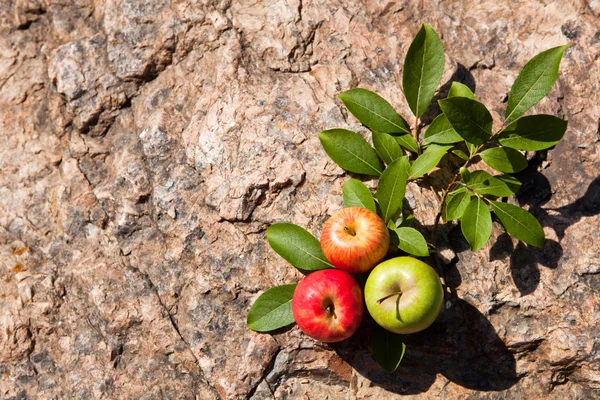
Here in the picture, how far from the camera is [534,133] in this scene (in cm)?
236

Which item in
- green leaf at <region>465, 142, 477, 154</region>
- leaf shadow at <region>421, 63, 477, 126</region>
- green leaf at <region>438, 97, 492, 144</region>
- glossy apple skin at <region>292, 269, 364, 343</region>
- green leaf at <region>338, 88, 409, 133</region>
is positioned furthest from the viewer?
leaf shadow at <region>421, 63, 477, 126</region>

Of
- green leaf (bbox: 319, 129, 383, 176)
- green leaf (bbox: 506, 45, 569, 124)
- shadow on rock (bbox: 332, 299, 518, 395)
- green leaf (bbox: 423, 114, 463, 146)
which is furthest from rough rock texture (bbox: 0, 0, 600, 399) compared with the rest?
green leaf (bbox: 506, 45, 569, 124)

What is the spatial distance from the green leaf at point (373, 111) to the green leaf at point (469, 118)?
42 cm

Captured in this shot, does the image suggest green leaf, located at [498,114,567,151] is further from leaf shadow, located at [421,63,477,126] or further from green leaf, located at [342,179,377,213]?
green leaf, located at [342,179,377,213]

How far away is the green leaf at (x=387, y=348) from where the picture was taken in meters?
2.39

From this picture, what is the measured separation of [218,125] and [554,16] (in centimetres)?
168

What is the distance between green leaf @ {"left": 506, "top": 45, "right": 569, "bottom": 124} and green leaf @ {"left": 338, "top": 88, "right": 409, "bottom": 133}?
0.51 metres

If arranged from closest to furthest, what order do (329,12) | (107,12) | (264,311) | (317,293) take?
(317,293) < (264,311) < (329,12) < (107,12)

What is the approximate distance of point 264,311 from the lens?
252cm

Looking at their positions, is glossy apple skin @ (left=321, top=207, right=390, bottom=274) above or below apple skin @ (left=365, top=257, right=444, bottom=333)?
above

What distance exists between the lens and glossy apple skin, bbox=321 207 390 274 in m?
2.31

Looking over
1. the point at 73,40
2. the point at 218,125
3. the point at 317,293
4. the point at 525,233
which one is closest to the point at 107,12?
the point at 73,40

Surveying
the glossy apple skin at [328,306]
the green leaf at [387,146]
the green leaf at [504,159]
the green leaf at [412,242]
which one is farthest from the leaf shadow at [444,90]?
the glossy apple skin at [328,306]

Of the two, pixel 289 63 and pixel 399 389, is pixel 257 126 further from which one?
pixel 399 389
